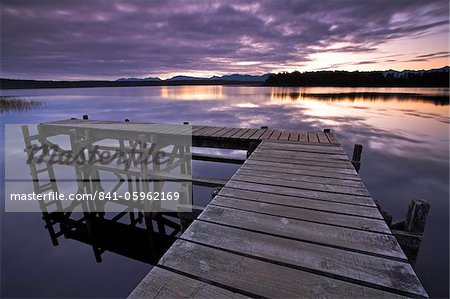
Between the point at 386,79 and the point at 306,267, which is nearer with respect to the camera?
the point at 306,267

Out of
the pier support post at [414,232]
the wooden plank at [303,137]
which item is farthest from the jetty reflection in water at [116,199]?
the pier support post at [414,232]

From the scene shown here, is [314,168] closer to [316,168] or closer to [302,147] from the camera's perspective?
[316,168]

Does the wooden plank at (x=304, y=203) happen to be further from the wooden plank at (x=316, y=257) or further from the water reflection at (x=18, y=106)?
the water reflection at (x=18, y=106)

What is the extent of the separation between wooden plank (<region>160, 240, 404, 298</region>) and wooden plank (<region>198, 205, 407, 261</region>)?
0.40 meters

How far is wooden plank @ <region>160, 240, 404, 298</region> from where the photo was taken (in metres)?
1.40

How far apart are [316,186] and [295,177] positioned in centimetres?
38

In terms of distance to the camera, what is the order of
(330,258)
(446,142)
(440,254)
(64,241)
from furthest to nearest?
(446,142) → (64,241) → (440,254) → (330,258)

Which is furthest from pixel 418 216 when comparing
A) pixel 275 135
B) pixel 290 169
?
pixel 275 135

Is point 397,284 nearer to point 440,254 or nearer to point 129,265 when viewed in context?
point 129,265

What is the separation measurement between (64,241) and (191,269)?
763 cm

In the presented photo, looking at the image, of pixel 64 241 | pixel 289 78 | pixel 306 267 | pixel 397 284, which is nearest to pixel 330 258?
pixel 306 267

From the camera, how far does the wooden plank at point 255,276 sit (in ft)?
4.59

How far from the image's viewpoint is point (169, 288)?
1.41 metres

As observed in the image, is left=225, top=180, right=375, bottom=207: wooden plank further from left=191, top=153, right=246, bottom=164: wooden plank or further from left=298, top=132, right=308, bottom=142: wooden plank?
left=298, top=132, right=308, bottom=142: wooden plank
